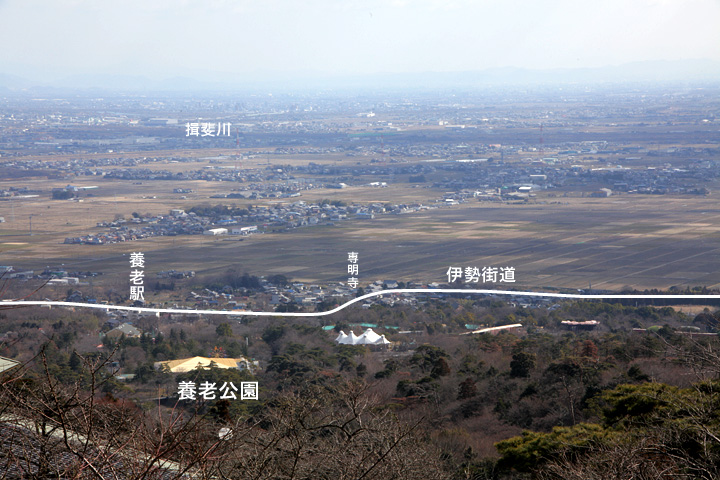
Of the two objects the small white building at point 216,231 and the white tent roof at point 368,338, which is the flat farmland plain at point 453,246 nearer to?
the small white building at point 216,231

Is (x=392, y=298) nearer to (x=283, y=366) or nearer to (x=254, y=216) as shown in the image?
(x=283, y=366)

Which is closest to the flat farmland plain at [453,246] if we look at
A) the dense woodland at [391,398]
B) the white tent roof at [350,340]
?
the dense woodland at [391,398]
